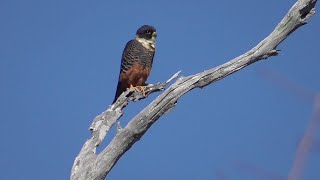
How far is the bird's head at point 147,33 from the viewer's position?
790 cm

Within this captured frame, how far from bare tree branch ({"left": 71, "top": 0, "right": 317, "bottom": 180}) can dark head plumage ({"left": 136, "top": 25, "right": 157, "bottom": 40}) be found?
3.52 meters

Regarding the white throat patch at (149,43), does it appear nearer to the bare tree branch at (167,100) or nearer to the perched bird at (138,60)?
the perched bird at (138,60)

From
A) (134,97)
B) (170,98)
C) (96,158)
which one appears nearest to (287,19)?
(170,98)

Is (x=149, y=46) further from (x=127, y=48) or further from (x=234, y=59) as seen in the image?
(x=234, y=59)

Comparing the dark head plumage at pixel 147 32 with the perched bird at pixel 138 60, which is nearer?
the perched bird at pixel 138 60

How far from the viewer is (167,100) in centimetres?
433

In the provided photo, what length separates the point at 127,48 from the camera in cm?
788

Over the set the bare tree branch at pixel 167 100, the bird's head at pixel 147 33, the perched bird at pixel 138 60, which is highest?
the bird's head at pixel 147 33

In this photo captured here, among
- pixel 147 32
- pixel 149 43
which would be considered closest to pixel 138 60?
pixel 149 43

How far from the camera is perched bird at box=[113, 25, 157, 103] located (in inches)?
296

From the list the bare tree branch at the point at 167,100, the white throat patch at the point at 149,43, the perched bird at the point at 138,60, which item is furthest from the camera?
the white throat patch at the point at 149,43

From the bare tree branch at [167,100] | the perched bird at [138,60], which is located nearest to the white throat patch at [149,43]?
the perched bird at [138,60]

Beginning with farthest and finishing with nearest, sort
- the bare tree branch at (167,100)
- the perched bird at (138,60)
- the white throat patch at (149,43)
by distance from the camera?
1. the white throat patch at (149,43)
2. the perched bird at (138,60)
3. the bare tree branch at (167,100)

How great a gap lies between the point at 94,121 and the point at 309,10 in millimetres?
2170
